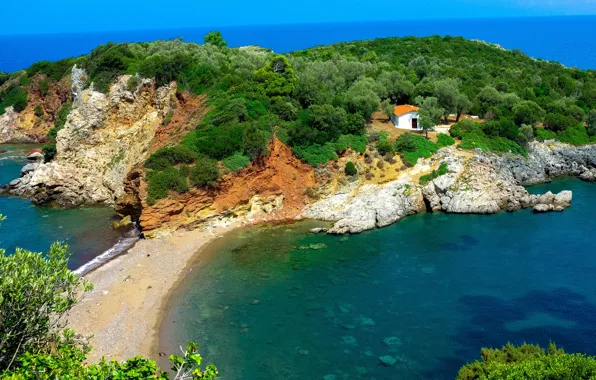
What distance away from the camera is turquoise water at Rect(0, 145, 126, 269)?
3819cm

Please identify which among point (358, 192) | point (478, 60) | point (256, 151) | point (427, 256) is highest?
point (478, 60)

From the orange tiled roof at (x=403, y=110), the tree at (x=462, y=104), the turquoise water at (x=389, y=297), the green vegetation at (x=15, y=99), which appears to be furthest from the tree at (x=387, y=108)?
the green vegetation at (x=15, y=99)

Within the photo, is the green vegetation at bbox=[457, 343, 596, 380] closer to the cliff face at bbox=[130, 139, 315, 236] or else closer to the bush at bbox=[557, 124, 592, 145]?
the cliff face at bbox=[130, 139, 315, 236]

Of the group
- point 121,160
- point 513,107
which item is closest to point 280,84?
point 121,160

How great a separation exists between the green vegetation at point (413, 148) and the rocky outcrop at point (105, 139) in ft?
80.1

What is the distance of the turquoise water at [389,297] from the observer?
80.3 ft

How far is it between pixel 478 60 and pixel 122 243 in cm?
6953

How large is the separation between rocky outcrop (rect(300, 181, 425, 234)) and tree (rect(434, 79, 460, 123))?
53.5ft

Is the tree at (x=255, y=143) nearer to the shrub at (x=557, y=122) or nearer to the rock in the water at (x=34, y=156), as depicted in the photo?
the shrub at (x=557, y=122)

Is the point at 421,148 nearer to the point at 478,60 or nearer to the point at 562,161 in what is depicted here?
the point at 562,161

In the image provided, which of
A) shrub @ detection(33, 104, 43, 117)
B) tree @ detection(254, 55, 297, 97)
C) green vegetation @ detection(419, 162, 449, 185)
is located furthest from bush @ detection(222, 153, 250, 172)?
shrub @ detection(33, 104, 43, 117)

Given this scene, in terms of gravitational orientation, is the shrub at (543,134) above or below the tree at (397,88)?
below

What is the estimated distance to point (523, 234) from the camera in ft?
125

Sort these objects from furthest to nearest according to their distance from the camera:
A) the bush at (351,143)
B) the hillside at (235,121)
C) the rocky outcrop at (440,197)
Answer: the bush at (351,143)
the hillside at (235,121)
the rocky outcrop at (440,197)
